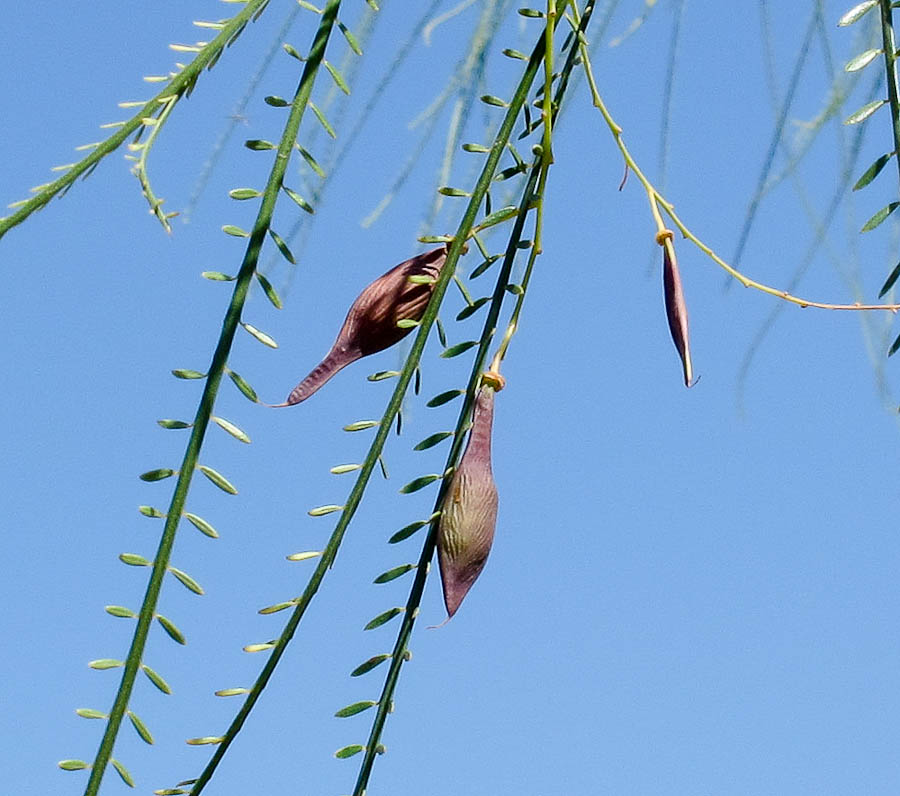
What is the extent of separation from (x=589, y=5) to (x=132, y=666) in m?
0.41

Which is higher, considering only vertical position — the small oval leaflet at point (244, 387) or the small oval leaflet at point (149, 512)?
the small oval leaflet at point (244, 387)

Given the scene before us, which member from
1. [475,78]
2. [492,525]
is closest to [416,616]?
[492,525]

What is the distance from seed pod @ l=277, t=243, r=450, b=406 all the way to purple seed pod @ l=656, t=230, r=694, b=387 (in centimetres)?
10

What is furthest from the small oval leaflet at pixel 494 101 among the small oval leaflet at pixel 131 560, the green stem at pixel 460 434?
the small oval leaflet at pixel 131 560

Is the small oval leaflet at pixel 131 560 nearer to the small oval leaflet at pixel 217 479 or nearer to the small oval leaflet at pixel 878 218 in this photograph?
Result: the small oval leaflet at pixel 217 479

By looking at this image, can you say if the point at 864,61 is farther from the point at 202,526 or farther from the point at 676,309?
the point at 202,526

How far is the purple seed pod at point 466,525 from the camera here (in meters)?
0.60

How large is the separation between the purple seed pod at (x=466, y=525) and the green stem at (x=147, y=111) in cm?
21

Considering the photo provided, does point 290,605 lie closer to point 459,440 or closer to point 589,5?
point 459,440

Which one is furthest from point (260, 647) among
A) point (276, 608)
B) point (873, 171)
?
point (873, 171)

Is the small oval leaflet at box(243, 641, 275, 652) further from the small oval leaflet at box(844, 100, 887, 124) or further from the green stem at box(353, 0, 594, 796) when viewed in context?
the small oval leaflet at box(844, 100, 887, 124)

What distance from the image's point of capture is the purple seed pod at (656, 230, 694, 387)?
644 mm

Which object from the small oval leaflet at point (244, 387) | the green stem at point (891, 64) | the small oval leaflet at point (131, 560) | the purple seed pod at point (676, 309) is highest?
the green stem at point (891, 64)

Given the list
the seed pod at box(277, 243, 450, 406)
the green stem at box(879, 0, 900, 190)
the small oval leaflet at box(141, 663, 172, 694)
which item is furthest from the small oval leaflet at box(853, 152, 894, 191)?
the small oval leaflet at box(141, 663, 172, 694)
